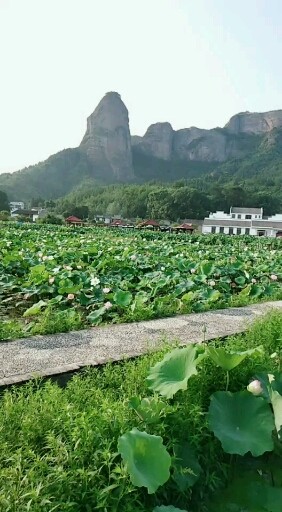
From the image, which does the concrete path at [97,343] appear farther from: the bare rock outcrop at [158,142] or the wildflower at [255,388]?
the bare rock outcrop at [158,142]

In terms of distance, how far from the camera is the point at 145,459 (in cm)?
178

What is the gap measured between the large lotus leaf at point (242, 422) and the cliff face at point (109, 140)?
106 m

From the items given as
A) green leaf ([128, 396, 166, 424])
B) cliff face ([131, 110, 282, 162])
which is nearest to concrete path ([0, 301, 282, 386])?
green leaf ([128, 396, 166, 424])

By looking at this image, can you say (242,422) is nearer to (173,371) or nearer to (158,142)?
(173,371)

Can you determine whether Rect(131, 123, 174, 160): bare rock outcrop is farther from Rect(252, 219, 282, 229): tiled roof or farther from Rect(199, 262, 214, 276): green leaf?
Rect(199, 262, 214, 276): green leaf

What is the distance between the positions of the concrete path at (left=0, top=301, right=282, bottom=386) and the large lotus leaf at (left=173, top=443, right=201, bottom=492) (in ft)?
3.14

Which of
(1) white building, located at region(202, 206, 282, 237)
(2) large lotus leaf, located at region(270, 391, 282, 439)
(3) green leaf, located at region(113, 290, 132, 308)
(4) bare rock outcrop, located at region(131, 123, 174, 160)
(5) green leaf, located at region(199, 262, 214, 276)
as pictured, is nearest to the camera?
(2) large lotus leaf, located at region(270, 391, 282, 439)

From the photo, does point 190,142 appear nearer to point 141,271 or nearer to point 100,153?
point 100,153

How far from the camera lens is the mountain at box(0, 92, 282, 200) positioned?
99.8m

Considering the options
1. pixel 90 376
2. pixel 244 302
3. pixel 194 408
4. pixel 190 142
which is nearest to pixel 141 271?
pixel 244 302

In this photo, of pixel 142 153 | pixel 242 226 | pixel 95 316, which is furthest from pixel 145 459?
pixel 142 153

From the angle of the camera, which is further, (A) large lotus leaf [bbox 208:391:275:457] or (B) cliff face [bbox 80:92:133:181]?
(B) cliff face [bbox 80:92:133:181]

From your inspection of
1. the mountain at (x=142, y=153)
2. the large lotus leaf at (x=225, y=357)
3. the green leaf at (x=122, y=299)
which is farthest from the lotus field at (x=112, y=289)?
the mountain at (x=142, y=153)

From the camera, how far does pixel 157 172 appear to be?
4449 inches
